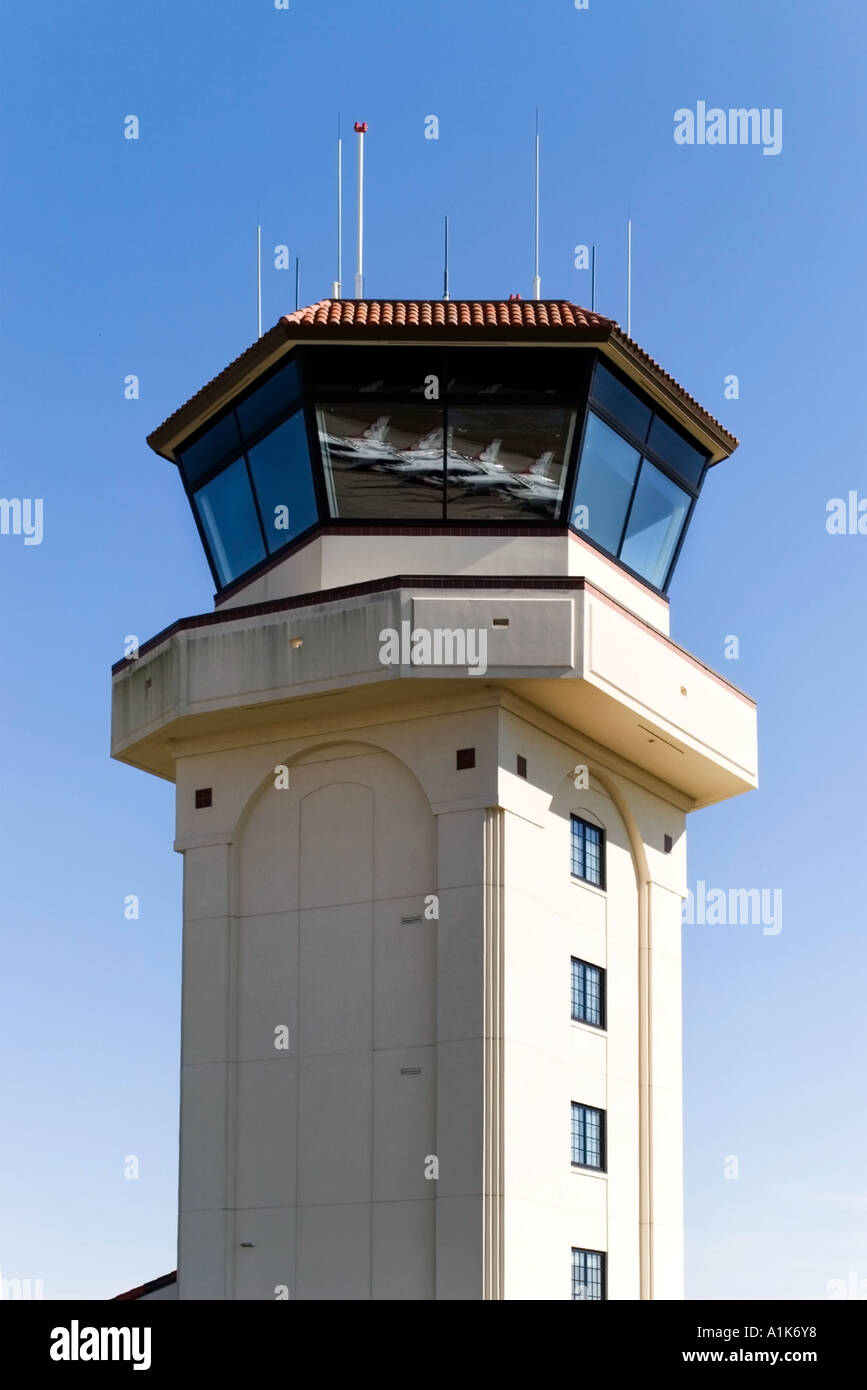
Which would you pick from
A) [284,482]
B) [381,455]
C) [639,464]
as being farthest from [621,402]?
[284,482]

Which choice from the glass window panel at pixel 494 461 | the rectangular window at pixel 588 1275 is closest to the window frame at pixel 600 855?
the glass window panel at pixel 494 461

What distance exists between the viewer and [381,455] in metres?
34.1

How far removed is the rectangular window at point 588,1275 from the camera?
32.7 metres

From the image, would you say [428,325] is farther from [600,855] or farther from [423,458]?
[600,855]

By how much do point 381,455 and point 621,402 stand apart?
438cm

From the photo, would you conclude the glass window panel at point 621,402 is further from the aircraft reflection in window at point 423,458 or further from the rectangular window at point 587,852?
the rectangular window at point 587,852

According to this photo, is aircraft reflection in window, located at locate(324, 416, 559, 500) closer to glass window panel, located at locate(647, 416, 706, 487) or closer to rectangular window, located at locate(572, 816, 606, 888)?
glass window panel, located at locate(647, 416, 706, 487)

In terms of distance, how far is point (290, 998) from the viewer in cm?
3331

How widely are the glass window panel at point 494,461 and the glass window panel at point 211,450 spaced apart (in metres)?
4.23
